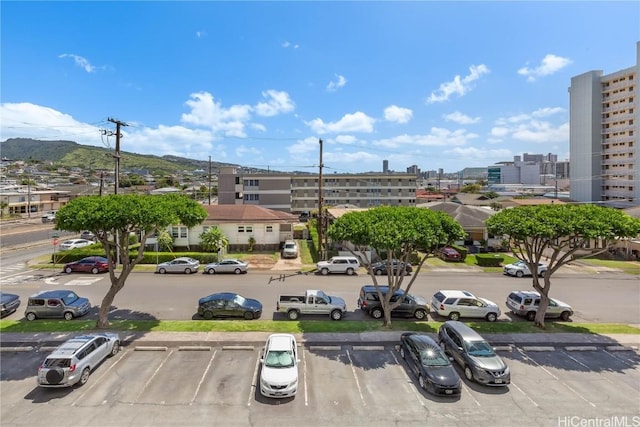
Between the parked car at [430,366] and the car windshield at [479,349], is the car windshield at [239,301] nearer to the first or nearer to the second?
the parked car at [430,366]

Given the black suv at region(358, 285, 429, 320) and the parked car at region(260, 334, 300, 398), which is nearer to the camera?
the parked car at region(260, 334, 300, 398)

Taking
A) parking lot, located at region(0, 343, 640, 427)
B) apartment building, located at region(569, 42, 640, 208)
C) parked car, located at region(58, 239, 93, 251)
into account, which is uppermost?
apartment building, located at region(569, 42, 640, 208)

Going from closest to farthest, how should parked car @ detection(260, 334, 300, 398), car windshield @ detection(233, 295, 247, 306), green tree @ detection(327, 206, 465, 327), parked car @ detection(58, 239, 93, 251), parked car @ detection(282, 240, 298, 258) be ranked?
parked car @ detection(260, 334, 300, 398)
green tree @ detection(327, 206, 465, 327)
car windshield @ detection(233, 295, 247, 306)
parked car @ detection(282, 240, 298, 258)
parked car @ detection(58, 239, 93, 251)

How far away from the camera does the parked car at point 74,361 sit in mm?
13586

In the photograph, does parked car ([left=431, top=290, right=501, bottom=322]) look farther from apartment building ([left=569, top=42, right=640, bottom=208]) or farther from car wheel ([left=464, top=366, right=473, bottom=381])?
apartment building ([left=569, top=42, right=640, bottom=208])

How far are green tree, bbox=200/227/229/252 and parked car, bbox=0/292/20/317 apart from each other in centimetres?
1732

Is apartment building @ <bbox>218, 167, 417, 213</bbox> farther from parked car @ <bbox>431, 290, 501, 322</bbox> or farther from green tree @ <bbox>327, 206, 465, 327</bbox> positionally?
parked car @ <bbox>431, 290, 501, 322</bbox>

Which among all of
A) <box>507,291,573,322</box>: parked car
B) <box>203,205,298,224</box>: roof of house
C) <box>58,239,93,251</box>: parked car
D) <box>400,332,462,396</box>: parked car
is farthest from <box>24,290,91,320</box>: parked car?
<box>507,291,573,322</box>: parked car

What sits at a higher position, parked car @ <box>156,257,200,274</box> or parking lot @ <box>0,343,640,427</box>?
parked car @ <box>156,257,200,274</box>

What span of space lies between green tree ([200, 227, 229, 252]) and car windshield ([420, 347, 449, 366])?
27.7 meters

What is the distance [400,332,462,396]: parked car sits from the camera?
13.5 m

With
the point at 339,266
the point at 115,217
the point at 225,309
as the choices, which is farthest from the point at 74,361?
the point at 339,266

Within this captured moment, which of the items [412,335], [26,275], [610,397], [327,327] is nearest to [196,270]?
[26,275]

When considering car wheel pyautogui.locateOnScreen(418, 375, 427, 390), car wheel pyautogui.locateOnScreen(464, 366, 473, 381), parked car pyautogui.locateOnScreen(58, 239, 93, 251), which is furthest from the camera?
parked car pyautogui.locateOnScreen(58, 239, 93, 251)
